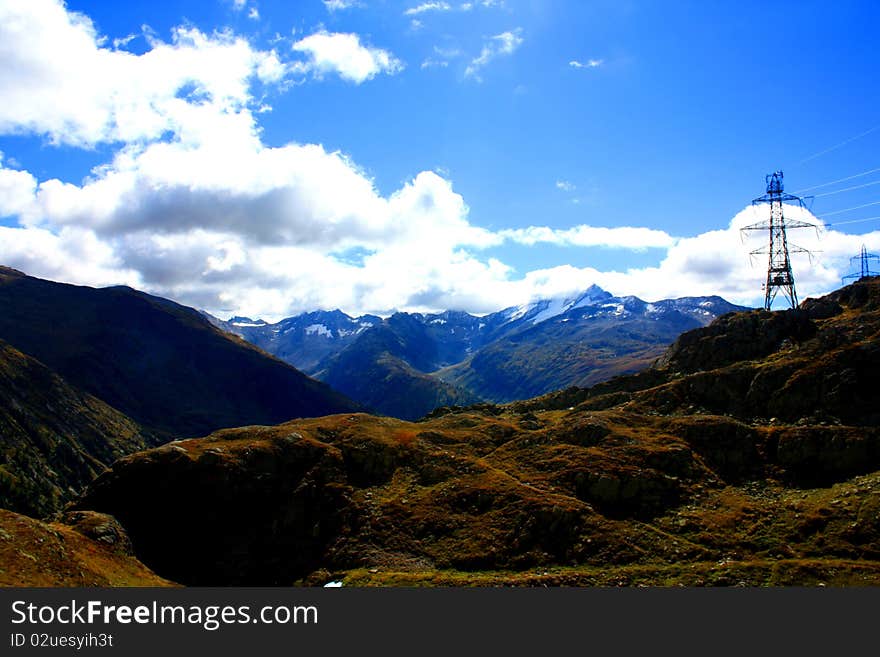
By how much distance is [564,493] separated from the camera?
69250 mm

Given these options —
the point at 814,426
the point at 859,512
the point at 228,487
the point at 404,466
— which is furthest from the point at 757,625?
the point at 228,487

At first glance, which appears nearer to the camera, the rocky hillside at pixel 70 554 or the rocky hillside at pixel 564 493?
the rocky hillside at pixel 70 554

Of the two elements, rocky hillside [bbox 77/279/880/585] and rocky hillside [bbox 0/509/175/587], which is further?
rocky hillside [bbox 77/279/880/585]

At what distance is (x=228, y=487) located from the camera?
73312 millimetres

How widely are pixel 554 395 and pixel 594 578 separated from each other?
78.2 metres

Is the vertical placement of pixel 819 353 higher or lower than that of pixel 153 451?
higher

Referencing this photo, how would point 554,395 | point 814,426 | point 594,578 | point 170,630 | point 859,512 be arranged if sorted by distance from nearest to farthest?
Answer: point 170,630
point 594,578
point 859,512
point 814,426
point 554,395

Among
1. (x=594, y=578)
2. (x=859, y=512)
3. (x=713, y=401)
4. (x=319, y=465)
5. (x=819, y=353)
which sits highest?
(x=819, y=353)

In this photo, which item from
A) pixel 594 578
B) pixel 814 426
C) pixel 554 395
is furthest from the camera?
pixel 554 395

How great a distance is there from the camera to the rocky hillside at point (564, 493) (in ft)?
180

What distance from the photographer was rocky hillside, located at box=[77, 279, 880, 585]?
54781 millimetres

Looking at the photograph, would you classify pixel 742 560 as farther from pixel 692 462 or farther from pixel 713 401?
pixel 713 401

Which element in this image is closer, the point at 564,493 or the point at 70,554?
the point at 70,554

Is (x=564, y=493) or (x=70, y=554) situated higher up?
(x=564, y=493)
